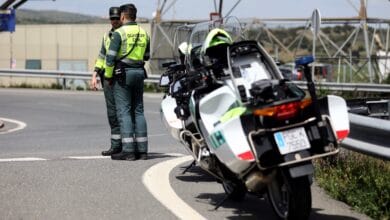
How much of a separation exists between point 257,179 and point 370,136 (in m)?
1.75

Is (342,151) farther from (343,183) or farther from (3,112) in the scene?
(3,112)

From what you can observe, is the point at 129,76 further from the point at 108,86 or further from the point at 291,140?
the point at 291,140

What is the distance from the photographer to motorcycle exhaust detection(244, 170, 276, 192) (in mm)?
5917

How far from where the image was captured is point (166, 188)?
7926 millimetres

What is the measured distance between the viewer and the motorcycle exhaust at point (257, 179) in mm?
5917

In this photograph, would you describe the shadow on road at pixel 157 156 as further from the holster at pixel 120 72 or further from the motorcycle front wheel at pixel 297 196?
the motorcycle front wheel at pixel 297 196

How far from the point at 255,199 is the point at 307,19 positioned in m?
26.4

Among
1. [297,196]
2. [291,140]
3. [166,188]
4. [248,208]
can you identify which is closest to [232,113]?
[291,140]

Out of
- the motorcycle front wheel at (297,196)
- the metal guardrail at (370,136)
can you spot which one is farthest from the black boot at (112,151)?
the motorcycle front wheel at (297,196)

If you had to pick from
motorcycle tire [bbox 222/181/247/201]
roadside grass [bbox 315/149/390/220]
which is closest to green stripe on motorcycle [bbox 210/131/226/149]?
motorcycle tire [bbox 222/181/247/201]

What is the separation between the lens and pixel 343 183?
24.5ft

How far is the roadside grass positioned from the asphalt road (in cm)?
11

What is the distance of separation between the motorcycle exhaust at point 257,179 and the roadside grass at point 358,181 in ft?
3.65

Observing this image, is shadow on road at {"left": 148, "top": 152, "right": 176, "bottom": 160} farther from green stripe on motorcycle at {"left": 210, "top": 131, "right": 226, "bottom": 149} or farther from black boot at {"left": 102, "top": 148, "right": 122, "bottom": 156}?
green stripe on motorcycle at {"left": 210, "top": 131, "right": 226, "bottom": 149}
